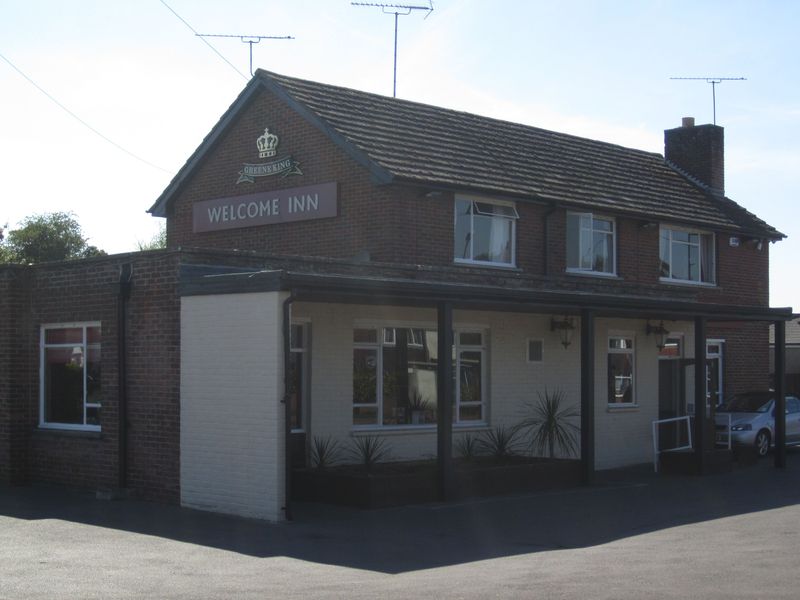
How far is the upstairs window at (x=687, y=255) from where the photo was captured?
26.8 meters

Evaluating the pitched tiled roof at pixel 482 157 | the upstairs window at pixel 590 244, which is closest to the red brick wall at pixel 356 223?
the upstairs window at pixel 590 244

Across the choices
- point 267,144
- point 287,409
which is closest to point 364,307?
point 287,409

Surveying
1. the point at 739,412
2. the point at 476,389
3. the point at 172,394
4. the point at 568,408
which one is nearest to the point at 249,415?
→ the point at 172,394

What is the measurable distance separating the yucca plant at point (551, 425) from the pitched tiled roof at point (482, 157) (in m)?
4.27

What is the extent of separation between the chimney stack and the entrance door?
8010mm

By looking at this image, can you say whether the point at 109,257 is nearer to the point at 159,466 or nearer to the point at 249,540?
the point at 159,466

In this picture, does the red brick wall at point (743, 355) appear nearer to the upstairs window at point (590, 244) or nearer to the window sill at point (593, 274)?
the window sill at point (593, 274)

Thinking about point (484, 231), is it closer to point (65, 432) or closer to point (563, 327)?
point (563, 327)

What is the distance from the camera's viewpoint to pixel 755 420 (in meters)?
24.3

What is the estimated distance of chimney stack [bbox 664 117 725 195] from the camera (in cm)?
3109

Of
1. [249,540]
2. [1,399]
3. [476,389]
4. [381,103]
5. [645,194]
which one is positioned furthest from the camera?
[645,194]

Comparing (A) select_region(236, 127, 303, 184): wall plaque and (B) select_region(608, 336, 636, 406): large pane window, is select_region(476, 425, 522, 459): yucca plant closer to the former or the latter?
(B) select_region(608, 336, 636, 406): large pane window

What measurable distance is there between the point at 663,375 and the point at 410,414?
7.84m

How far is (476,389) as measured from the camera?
66.4 feet
